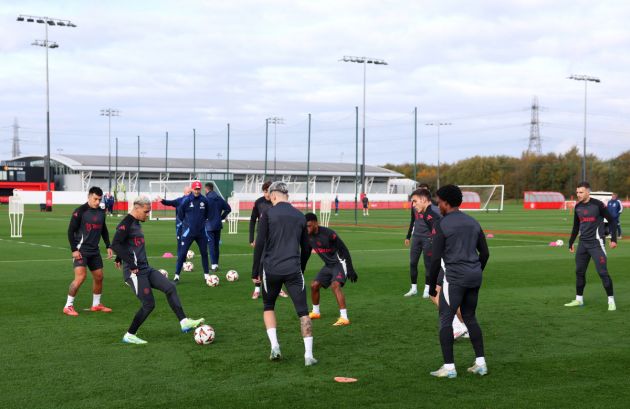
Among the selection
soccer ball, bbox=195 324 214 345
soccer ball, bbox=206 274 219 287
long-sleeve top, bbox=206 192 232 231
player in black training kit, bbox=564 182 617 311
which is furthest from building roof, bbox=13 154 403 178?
soccer ball, bbox=195 324 214 345

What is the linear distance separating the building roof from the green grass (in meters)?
89.8

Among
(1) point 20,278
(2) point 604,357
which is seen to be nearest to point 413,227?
(2) point 604,357

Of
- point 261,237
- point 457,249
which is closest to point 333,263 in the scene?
point 261,237

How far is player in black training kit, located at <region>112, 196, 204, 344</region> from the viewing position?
9.80 m

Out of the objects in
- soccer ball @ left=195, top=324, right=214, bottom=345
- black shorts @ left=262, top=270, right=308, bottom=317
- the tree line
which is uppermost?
the tree line

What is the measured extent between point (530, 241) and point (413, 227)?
55.2 feet

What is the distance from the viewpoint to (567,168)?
109 meters

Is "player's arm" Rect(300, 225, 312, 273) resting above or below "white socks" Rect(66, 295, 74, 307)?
above

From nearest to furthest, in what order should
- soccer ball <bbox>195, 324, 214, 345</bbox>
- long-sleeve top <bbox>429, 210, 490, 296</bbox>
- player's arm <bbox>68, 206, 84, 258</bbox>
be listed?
long-sleeve top <bbox>429, 210, 490, 296</bbox> → soccer ball <bbox>195, 324, 214, 345</bbox> → player's arm <bbox>68, 206, 84, 258</bbox>

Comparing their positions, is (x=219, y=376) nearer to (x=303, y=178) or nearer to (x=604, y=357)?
(x=604, y=357)

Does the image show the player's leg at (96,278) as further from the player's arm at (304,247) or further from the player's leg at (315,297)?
the player's arm at (304,247)

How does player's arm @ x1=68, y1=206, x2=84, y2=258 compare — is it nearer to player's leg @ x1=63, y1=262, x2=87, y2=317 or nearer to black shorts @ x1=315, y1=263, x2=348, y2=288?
player's leg @ x1=63, y1=262, x2=87, y2=317

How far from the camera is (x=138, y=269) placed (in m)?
9.94

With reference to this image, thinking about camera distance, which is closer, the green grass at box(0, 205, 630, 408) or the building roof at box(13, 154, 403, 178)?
the green grass at box(0, 205, 630, 408)
